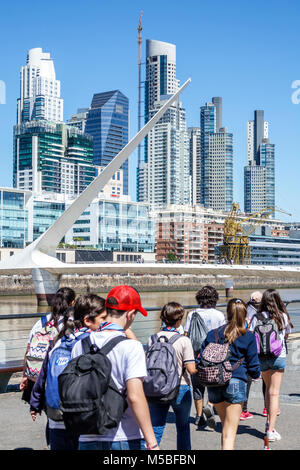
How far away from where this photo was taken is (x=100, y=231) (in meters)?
105

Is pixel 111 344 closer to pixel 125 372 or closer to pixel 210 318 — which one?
pixel 125 372

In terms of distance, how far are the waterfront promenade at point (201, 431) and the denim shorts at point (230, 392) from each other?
61 cm

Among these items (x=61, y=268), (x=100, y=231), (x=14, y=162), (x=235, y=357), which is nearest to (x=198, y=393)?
(x=235, y=357)

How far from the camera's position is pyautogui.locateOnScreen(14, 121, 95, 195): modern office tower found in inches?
7003

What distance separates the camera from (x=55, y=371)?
127 inches

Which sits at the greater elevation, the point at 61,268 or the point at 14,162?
the point at 14,162

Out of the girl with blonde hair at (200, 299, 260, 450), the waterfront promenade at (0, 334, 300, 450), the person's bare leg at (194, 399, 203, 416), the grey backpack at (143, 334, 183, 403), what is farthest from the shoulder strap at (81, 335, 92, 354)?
the person's bare leg at (194, 399, 203, 416)

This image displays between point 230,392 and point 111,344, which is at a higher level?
point 111,344

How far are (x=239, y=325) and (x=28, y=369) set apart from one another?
1.35m

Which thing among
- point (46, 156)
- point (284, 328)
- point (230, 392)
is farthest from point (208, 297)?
point (46, 156)

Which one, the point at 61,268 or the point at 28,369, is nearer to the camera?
the point at 28,369

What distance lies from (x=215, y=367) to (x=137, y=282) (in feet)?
231

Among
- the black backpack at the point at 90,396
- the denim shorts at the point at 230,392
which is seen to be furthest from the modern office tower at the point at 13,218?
the black backpack at the point at 90,396
